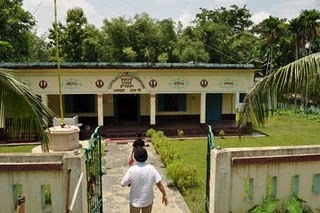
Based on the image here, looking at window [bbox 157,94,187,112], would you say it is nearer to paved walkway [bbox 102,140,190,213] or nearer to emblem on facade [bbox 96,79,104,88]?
emblem on facade [bbox 96,79,104,88]

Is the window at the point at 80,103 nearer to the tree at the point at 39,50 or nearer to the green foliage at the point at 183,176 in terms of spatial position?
the green foliage at the point at 183,176

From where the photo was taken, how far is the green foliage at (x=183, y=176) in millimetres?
8117

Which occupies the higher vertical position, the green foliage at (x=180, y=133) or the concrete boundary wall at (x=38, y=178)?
A: the concrete boundary wall at (x=38, y=178)

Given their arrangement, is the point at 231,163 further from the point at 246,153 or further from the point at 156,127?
the point at 156,127

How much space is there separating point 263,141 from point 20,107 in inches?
511

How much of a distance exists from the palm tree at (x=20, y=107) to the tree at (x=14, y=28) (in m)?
18.0

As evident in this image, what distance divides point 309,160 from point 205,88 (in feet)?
40.5

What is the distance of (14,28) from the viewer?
23047 mm

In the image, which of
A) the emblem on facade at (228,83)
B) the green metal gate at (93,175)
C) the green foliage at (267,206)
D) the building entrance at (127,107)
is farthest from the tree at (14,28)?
the green foliage at (267,206)

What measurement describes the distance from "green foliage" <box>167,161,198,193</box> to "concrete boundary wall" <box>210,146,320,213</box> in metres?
3.10

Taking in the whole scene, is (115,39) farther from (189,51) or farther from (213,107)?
(213,107)

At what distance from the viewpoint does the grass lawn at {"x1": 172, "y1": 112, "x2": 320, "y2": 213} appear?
782cm

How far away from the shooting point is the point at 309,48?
86.2ft

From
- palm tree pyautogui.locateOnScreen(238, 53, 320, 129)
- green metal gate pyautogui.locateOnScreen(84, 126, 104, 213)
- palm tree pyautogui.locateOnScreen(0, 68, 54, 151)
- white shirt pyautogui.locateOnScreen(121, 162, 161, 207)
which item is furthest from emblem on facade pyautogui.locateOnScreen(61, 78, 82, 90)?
white shirt pyautogui.locateOnScreen(121, 162, 161, 207)
